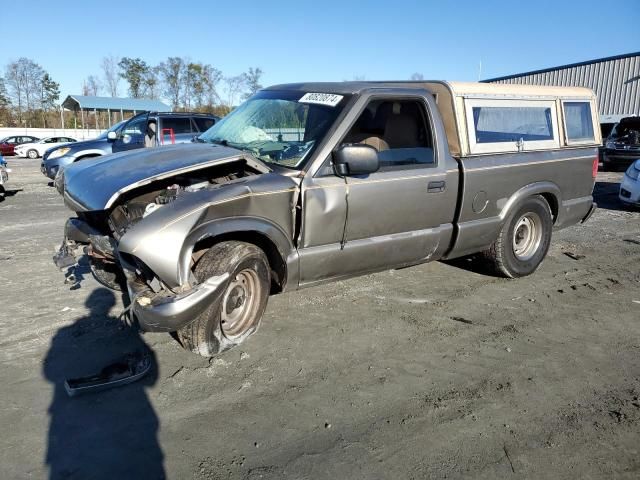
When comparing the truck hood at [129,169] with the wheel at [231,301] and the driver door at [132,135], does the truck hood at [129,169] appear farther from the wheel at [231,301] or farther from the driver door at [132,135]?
the driver door at [132,135]

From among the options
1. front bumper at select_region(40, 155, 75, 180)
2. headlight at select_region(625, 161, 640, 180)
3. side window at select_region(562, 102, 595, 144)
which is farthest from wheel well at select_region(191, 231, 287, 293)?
front bumper at select_region(40, 155, 75, 180)

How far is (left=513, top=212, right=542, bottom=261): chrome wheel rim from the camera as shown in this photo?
5645 mm

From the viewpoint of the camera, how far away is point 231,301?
3.66 m

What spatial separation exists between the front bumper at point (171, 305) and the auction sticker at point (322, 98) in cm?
185

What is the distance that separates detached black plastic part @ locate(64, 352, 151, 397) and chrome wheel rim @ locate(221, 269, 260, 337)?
0.62 m

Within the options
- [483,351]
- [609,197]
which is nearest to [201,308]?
[483,351]

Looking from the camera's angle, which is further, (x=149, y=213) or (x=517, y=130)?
(x=517, y=130)

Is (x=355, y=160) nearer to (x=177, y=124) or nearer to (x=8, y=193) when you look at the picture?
(x=177, y=124)

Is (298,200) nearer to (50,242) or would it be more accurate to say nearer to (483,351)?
(483,351)

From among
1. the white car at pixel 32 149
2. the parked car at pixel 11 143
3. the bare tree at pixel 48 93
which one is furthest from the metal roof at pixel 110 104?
the bare tree at pixel 48 93

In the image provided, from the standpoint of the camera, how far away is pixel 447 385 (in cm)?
332

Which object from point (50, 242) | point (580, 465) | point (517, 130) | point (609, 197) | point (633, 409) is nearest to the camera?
point (580, 465)

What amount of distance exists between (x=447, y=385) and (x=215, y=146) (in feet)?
8.72

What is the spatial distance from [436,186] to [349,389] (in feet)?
6.90
